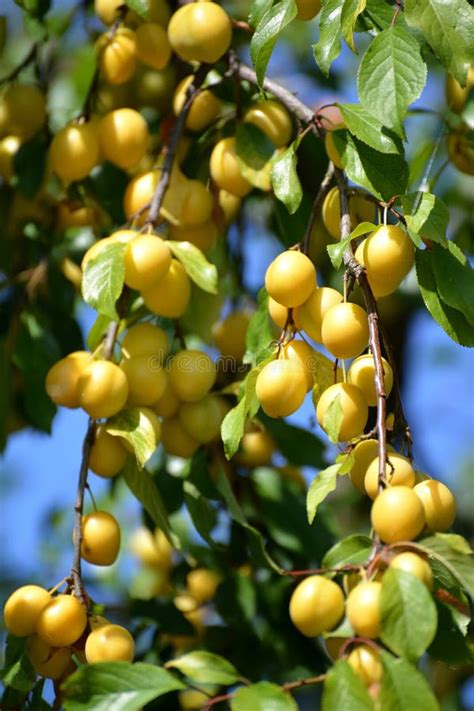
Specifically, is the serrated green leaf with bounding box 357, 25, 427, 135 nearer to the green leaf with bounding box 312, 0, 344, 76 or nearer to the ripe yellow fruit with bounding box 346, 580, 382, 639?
the green leaf with bounding box 312, 0, 344, 76

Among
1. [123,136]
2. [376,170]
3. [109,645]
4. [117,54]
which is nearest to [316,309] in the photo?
[376,170]

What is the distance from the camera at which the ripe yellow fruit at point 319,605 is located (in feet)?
2.69

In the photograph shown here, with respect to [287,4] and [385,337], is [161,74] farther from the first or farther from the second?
[385,337]

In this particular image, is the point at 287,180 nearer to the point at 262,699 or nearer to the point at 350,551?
the point at 350,551

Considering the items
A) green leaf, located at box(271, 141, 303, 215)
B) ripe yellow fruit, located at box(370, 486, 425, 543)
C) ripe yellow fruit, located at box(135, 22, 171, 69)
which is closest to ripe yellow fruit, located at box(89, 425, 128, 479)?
green leaf, located at box(271, 141, 303, 215)

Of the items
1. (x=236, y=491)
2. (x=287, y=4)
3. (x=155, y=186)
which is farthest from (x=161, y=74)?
(x=287, y=4)

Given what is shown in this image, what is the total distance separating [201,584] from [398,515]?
1.00 meters

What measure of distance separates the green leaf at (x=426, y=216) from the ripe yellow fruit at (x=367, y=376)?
0.12 meters

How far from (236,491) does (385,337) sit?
27.4 inches

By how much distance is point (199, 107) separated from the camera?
1.41 meters

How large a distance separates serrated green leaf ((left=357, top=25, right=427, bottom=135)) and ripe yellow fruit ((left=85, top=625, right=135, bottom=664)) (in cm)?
51

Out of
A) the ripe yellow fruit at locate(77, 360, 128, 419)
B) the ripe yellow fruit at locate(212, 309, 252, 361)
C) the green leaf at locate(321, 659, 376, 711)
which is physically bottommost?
the ripe yellow fruit at locate(212, 309, 252, 361)

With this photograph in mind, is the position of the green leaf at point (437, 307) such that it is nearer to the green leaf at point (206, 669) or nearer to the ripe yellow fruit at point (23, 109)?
the green leaf at point (206, 669)

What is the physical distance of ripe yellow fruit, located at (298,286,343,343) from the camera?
0.97m
